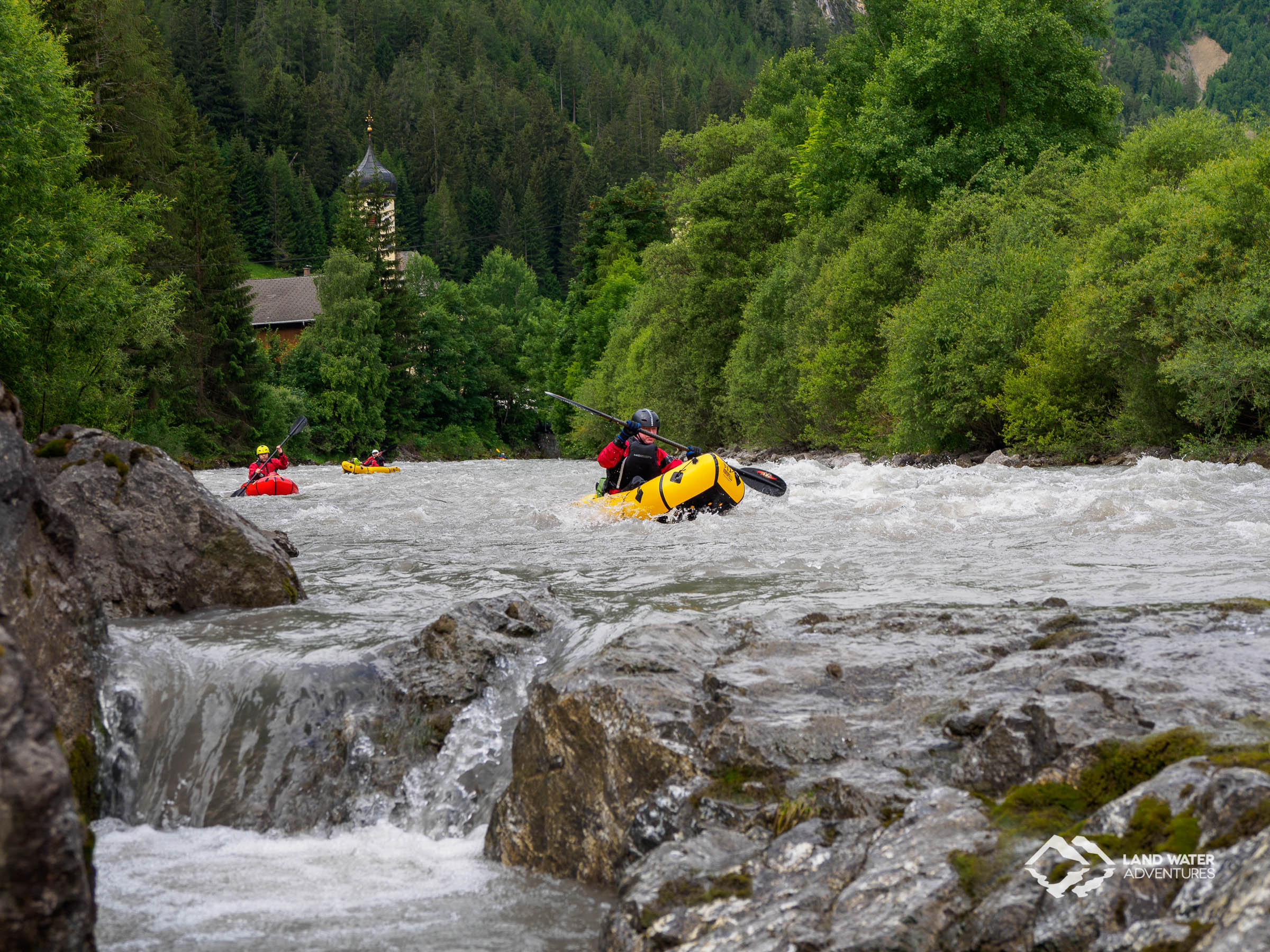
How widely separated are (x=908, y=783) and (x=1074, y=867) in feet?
3.01

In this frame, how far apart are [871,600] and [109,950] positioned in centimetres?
546

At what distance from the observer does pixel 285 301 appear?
254 feet

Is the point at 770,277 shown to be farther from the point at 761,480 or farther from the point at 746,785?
the point at 746,785

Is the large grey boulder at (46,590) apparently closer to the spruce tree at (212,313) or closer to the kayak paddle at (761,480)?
the kayak paddle at (761,480)

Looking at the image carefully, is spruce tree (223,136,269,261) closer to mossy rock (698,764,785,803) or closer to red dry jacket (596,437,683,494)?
red dry jacket (596,437,683,494)

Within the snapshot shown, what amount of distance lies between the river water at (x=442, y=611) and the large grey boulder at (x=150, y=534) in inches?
9.9

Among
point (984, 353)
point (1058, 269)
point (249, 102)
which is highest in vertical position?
point (249, 102)

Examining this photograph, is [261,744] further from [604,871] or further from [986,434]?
[986,434]

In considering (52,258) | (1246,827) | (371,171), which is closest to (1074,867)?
(1246,827)

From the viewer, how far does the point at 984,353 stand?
80.4 feet

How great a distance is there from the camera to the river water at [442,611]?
4.16 metres

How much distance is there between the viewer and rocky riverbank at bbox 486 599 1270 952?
2.94m

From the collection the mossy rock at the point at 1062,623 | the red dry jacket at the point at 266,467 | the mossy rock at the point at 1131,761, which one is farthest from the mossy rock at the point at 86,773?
the red dry jacket at the point at 266,467

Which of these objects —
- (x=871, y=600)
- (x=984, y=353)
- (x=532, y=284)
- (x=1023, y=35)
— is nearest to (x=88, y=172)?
(x=984, y=353)
